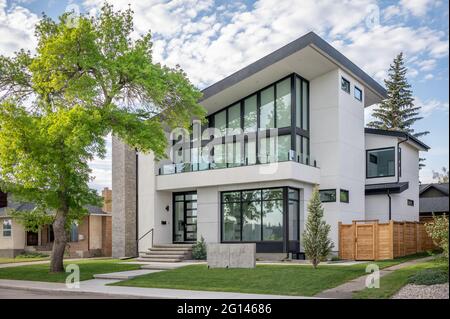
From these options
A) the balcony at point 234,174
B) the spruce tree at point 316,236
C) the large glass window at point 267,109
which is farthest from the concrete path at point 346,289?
the large glass window at point 267,109

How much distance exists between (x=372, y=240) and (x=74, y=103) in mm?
13883

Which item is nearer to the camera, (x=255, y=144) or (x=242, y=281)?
(x=242, y=281)

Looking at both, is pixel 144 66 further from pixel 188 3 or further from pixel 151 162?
pixel 151 162

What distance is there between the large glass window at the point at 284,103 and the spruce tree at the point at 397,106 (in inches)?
1241

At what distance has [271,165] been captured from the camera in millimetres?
24656

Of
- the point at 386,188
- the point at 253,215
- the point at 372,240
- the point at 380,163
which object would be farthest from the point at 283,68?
the point at 372,240

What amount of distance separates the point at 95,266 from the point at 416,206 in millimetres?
19491

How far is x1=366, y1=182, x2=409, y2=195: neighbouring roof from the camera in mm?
27578

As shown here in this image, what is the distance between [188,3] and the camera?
24.0m

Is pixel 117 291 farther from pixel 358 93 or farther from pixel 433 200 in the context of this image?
pixel 433 200

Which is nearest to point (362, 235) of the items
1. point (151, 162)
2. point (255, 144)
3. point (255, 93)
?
point (255, 144)

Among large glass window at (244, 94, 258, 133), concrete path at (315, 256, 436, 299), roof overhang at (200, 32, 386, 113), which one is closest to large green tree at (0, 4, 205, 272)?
roof overhang at (200, 32, 386, 113)

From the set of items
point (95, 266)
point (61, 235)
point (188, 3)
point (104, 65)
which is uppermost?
point (188, 3)

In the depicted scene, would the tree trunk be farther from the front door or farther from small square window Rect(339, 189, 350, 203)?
small square window Rect(339, 189, 350, 203)
